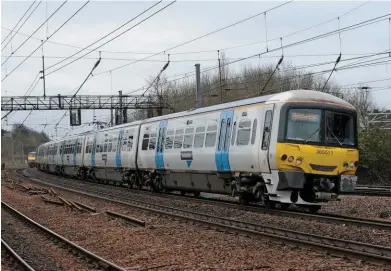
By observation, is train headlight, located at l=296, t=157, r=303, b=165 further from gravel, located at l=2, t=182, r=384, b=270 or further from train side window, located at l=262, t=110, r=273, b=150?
gravel, located at l=2, t=182, r=384, b=270

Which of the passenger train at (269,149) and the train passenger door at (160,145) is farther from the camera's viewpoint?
the train passenger door at (160,145)

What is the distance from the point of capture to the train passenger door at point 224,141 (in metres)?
16.1

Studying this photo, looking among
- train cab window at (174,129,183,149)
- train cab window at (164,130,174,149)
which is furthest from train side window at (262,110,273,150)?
train cab window at (164,130,174,149)

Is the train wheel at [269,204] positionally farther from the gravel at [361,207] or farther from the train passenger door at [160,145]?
the train passenger door at [160,145]

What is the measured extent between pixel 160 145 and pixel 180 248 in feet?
38.1

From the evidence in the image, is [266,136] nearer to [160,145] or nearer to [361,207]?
[361,207]

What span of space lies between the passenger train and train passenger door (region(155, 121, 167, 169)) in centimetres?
12

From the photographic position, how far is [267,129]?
14133 mm

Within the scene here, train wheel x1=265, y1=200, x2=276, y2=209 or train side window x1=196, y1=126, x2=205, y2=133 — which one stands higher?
train side window x1=196, y1=126, x2=205, y2=133

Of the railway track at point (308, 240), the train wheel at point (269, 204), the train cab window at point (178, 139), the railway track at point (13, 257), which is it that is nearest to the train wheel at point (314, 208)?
the train wheel at point (269, 204)

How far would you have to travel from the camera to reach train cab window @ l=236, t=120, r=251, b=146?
593 inches

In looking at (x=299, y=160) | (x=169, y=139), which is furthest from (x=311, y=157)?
(x=169, y=139)

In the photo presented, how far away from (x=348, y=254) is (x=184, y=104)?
43316 mm

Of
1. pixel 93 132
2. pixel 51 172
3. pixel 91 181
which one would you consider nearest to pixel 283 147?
pixel 93 132
